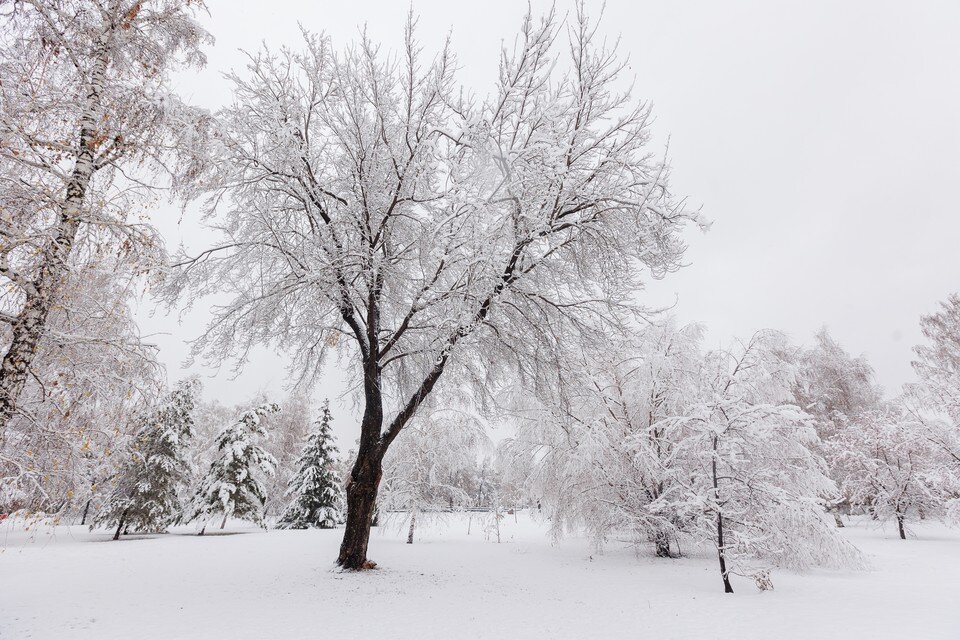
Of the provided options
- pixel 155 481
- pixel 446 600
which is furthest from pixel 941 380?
pixel 155 481

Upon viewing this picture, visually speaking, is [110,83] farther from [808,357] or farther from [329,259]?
[808,357]

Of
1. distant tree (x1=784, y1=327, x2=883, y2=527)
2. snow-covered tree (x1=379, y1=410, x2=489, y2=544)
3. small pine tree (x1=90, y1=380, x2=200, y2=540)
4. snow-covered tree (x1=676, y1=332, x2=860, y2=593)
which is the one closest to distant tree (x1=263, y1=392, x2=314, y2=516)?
small pine tree (x1=90, y1=380, x2=200, y2=540)

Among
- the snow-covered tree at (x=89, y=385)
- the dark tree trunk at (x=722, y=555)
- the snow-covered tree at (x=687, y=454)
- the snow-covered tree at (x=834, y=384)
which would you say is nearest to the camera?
the snow-covered tree at (x=89, y=385)

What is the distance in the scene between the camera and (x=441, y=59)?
8.05m

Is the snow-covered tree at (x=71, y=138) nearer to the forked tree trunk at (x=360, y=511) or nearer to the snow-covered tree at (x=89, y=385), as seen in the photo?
the snow-covered tree at (x=89, y=385)

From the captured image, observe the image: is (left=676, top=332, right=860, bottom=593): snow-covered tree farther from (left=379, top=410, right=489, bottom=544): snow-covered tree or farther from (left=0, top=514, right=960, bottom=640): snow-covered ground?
(left=379, top=410, right=489, bottom=544): snow-covered tree

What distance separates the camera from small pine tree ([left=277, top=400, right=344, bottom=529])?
83.5 feet

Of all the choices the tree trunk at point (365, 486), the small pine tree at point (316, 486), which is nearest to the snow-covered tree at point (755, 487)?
the tree trunk at point (365, 486)

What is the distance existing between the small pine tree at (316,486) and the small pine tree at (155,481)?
6285 mm

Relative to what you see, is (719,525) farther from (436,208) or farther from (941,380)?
(941,380)

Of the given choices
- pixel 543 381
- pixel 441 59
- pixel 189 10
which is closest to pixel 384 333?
pixel 543 381

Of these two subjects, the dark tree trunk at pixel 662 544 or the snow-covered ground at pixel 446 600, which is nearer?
the snow-covered ground at pixel 446 600

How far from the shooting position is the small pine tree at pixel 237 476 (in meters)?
21.8

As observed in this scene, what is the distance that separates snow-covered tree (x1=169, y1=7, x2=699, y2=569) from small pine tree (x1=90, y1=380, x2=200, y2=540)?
1465cm
